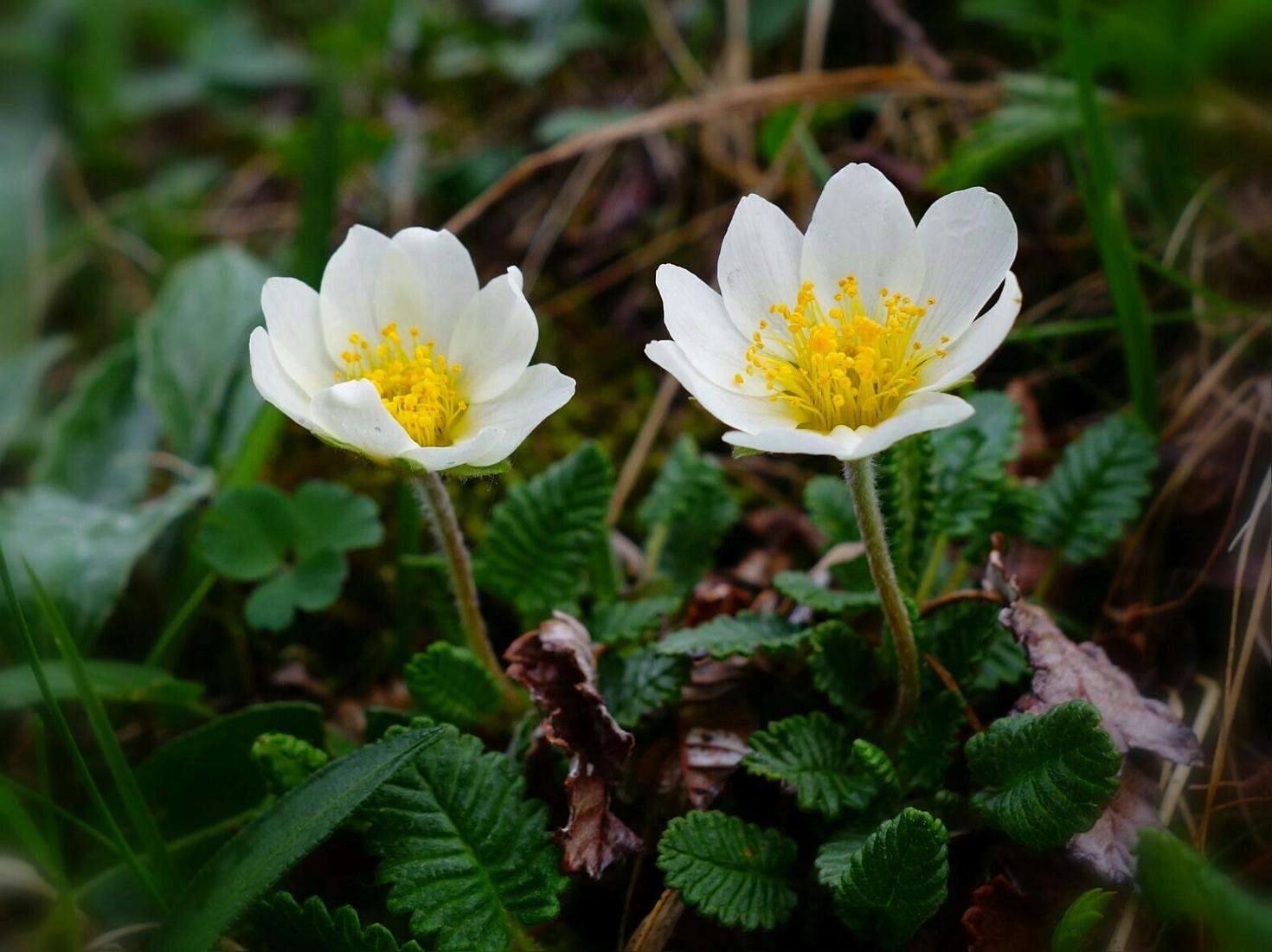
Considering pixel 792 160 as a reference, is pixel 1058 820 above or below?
below

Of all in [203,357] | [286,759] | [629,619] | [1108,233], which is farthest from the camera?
[203,357]

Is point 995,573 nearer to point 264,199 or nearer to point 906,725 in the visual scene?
point 906,725

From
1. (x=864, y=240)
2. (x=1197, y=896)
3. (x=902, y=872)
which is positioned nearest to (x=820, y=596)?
(x=902, y=872)

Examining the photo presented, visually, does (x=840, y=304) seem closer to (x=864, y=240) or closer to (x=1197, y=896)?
(x=864, y=240)

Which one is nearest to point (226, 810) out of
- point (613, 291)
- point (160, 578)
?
point (160, 578)

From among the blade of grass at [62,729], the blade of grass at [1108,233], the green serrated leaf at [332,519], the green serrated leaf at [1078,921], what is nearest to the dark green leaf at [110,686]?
the green serrated leaf at [332,519]

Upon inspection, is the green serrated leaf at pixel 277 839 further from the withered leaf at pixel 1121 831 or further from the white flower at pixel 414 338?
the withered leaf at pixel 1121 831
